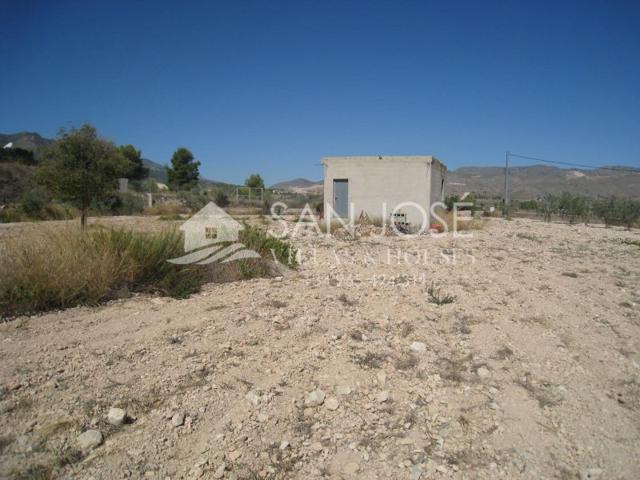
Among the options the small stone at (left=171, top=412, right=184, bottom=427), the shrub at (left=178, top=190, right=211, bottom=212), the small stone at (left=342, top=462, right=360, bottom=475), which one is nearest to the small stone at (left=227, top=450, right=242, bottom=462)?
the small stone at (left=171, top=412, right=184, bottom=427)

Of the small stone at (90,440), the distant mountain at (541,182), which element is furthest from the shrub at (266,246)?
the distant mountain at (541,182)

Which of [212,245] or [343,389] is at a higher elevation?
[212,245]

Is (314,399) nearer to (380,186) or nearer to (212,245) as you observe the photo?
(212,245)

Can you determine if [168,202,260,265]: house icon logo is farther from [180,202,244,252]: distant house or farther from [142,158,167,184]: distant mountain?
[142,158,167,184]: distant mountain

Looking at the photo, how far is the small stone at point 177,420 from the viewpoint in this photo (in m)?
2.21

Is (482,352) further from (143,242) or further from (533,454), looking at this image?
(143,242)

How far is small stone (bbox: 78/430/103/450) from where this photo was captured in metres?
2.00

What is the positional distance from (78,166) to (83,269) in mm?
7623

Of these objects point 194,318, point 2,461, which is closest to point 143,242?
point 194,318

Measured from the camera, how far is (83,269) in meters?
3.96

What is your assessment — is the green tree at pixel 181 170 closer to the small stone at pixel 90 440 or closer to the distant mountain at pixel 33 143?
the distant mountain at pixel 33 143

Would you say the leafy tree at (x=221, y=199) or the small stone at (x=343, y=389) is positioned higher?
the leafy tree at (x=221, y=199)

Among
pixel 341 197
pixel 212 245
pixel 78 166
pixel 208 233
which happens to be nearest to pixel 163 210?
pixel 78 166

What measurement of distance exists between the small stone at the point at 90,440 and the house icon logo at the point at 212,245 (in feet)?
10.1
